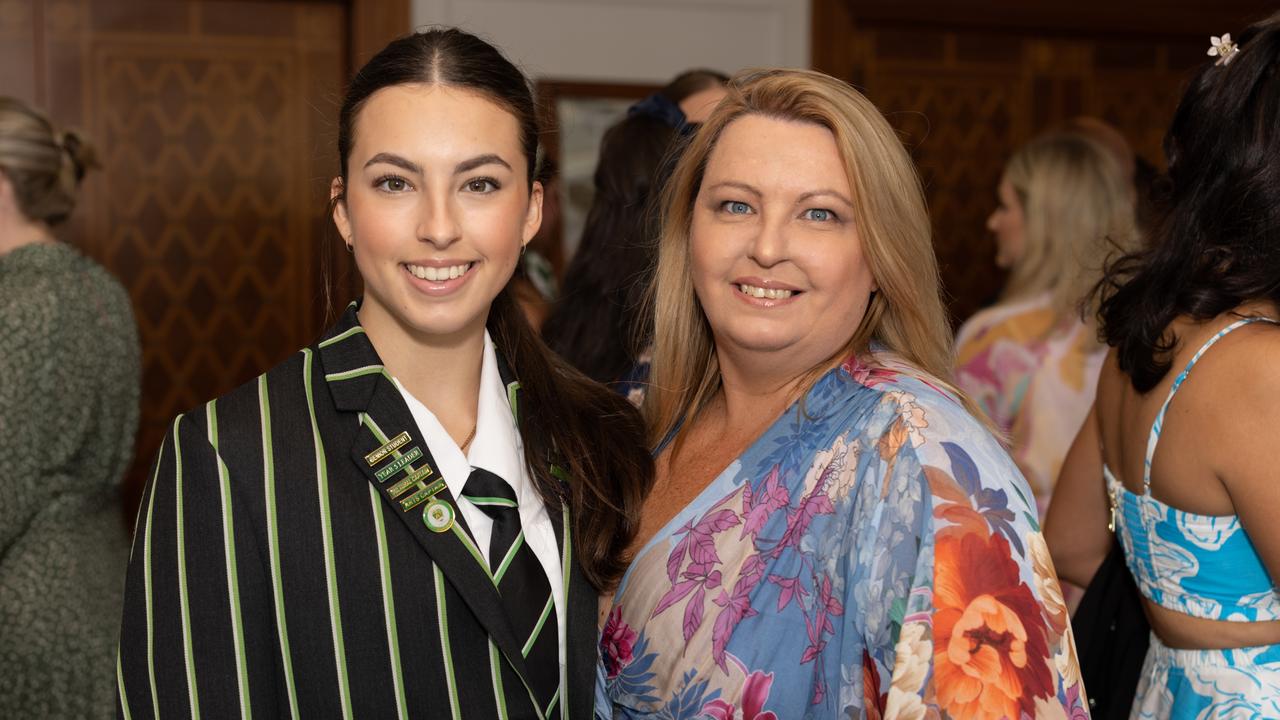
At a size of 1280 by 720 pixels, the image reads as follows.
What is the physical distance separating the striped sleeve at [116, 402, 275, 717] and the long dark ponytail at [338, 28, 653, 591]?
42cm

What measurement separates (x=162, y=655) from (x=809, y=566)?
73cm

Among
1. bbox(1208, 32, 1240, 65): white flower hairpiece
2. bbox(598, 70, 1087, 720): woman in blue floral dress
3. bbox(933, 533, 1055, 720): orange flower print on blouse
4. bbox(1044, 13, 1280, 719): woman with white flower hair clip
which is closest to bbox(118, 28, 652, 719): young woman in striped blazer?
bbox(598, 70, 1087, 720): woman in blue floral dress

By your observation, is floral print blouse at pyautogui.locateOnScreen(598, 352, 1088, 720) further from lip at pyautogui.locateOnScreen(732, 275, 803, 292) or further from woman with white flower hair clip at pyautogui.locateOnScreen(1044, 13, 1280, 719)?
woman with white flower hair clip at pyautogui.locateOnScreen(1044, 13, 1280, 719)

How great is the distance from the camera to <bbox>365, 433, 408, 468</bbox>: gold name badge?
4.79ft

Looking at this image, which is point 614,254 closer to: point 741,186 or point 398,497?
point 741,186

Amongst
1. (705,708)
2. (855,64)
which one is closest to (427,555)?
(705,708)

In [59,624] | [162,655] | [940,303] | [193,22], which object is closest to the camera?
[162,655]

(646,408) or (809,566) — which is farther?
(646,408)

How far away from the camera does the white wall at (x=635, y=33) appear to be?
4492 mm

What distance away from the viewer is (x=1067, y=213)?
3.29m

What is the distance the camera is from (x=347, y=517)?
4.70 ft

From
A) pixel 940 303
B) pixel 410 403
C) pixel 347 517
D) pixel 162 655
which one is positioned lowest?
pixel 162 655

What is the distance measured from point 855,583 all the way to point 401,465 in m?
0.54

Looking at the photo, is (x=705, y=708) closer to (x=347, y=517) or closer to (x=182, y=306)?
(x=347, y=517)
